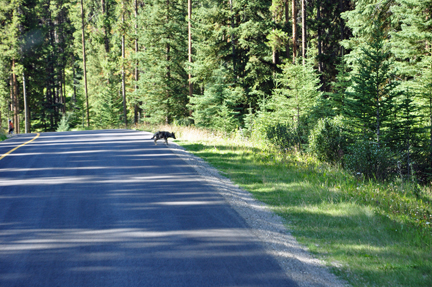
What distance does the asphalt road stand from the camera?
406cm

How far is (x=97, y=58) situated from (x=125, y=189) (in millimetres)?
55728

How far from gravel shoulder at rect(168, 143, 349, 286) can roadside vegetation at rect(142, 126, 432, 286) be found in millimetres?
164

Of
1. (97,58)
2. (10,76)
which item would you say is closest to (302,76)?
(10,76)

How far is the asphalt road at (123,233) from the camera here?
13.3ft

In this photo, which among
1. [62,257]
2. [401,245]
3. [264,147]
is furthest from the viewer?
[264,147]

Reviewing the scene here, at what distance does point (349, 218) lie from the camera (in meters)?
6.24

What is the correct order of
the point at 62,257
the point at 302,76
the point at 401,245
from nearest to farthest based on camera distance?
the point at 62,257, the point at 401,245, the point at 302,76

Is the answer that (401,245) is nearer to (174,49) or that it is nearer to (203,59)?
(203,59)

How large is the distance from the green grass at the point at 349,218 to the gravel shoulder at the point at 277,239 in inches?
6.7

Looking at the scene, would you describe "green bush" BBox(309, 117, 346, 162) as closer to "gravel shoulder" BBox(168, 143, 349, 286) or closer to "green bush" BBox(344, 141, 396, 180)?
"green bush" BBox(344, 141, 396, 180)

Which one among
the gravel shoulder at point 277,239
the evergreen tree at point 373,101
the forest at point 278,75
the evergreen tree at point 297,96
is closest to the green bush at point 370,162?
the forest at point 278,75

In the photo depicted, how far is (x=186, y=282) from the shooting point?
392 centimetres

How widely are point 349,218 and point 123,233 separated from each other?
13.4 ft

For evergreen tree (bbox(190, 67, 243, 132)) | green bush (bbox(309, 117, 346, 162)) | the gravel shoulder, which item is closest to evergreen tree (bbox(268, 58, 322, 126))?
evergreen tree (bbox(190, 67, 243, 132))
